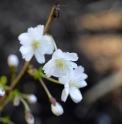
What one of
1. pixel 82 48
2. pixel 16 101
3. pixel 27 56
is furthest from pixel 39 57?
pixel 82 48

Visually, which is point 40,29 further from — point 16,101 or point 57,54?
point 16,101

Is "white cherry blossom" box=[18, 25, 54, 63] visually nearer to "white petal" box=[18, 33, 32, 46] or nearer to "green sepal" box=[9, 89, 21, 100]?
"white petal" box=[18, 33, 32, 46]

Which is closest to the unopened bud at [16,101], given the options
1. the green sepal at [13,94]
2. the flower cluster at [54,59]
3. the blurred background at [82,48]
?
the green sepal at [13,94]

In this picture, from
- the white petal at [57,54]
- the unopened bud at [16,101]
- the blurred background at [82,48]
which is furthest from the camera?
the blurred background at [82,48]

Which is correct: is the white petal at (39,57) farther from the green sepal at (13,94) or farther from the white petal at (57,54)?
the green sepal at (13,94)

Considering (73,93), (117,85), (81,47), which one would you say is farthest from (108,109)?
(73,93)

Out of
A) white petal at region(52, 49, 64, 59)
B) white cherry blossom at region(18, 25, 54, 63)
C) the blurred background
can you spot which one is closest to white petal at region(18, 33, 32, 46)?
white cherry blossom at region(18, 25, 54, 63)
